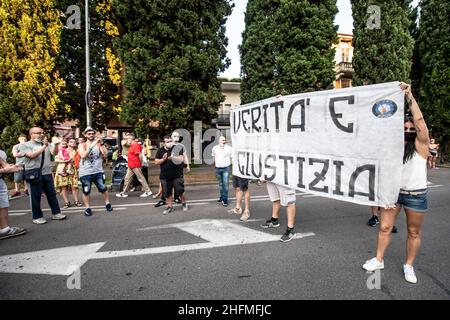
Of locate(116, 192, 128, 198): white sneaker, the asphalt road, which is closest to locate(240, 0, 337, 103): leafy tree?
locate(116, 192, 128, 198): white sneaker

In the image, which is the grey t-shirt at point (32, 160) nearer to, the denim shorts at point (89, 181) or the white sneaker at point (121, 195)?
the denim shorts at point (89, 181)

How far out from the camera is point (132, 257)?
3.76 m

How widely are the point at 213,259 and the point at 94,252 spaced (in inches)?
69.5

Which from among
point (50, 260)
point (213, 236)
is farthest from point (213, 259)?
point (50, 260)

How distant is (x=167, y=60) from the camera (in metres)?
12.9

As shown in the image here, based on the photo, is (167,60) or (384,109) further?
(167,60)

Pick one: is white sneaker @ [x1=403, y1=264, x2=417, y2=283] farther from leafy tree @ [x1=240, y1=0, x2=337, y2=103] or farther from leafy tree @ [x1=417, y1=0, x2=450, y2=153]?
leafy tree @ [x1=417, y1=0, x2=450, y2=153]

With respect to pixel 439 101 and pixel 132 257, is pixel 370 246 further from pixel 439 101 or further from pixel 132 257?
pixel 439 101

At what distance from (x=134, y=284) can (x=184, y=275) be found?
560 mm

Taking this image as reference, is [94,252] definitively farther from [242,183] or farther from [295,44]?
[295,44]

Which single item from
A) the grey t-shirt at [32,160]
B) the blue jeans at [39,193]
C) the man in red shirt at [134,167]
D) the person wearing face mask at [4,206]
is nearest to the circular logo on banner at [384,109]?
the person wearing face mask at [4,206]

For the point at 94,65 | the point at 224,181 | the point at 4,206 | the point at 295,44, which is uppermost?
the point at 295,44

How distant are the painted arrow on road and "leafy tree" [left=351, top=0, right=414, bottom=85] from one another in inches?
653

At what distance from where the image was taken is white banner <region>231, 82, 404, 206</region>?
304 centimetres
